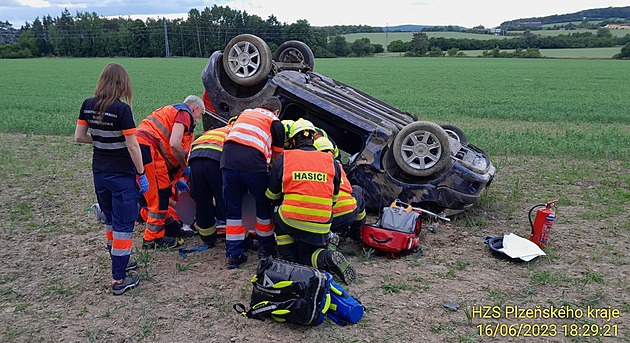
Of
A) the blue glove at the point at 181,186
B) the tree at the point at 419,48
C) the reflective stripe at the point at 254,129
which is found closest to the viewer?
the reflective stripe at the point at 254,129

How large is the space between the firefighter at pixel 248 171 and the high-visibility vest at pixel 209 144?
0.29 meters

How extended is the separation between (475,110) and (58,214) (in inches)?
516

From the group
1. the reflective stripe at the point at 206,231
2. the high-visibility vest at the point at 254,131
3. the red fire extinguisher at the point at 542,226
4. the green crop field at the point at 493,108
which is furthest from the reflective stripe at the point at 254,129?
the green crop field at the point at 493,108

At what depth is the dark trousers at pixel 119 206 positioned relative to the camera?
3953 mm

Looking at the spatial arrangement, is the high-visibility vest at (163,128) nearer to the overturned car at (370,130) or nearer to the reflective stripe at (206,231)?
the reflective stripe at (206,231)

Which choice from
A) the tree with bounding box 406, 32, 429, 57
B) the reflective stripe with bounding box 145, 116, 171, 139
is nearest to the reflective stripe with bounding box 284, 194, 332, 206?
the reflective stripe with bounding box 145, 116, 171, 139

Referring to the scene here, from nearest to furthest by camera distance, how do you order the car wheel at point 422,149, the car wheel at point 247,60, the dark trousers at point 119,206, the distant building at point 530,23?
the dark trousers at point 119,206
the car wheel at point 422,149
the car wheel at point 247,60
the distant building at point 530,23

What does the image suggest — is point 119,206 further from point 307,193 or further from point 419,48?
point 419,48

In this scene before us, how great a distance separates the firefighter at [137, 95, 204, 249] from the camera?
4945mm

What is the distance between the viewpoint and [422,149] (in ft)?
17.9

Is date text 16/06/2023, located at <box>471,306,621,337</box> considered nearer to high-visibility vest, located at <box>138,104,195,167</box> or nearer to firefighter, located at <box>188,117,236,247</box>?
firefighter, located at <box>188,117,236,247</box>

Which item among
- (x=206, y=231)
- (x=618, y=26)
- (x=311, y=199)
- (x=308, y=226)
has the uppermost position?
(x=618, y=26)

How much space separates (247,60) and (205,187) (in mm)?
2071

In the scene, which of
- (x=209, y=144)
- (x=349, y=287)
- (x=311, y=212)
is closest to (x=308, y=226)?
(x=311, y=212)
